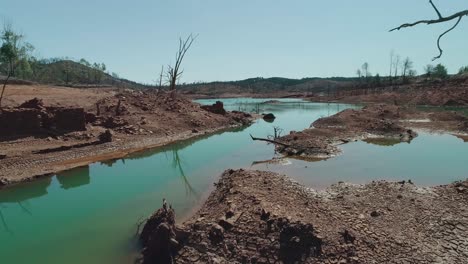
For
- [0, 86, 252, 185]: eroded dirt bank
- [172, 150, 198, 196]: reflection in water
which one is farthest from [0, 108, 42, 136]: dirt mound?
[172, 150, 198, 196]: reflection in water

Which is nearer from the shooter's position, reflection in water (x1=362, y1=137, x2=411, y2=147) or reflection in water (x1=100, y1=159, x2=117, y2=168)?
reflection in water (x1=100, y1=159, x2=117, y2=168)

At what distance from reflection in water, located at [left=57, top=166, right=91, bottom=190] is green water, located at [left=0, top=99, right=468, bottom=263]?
0.04 m

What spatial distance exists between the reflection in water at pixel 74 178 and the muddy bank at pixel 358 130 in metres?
10.4

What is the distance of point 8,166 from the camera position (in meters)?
17.0

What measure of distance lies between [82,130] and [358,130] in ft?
62.7

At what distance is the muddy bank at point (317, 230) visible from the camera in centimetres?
779

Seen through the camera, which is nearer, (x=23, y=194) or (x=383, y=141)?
(x=23, y=194)

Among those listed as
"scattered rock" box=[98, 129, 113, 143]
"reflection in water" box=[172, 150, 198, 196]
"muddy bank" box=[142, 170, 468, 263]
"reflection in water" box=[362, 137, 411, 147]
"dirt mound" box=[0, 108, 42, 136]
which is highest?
"dirt mound" box=[0, 108, 42, 136]

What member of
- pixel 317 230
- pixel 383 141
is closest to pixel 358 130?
pixel 383 141

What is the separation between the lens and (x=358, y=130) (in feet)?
88.6

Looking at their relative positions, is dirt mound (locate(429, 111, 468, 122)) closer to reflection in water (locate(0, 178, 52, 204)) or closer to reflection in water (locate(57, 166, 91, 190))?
reflection in water (locate(57, 166, 91, 190))

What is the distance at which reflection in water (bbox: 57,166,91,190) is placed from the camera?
16094 mm

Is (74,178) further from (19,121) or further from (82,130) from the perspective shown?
(82,130)

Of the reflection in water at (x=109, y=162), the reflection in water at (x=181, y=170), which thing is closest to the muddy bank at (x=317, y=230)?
the reflection in water at (x=181, y=170)
